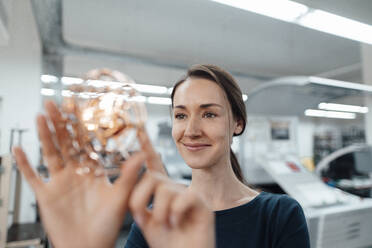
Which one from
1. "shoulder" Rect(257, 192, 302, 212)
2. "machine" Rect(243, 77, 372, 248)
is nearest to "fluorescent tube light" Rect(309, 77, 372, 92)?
"machine" Rect(243, 77, 372, 248)

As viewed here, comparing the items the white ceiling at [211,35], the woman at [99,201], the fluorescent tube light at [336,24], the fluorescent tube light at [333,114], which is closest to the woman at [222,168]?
the woman at [99,201]

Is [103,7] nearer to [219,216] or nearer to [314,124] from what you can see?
[219,216]

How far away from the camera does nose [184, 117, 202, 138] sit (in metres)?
0.56

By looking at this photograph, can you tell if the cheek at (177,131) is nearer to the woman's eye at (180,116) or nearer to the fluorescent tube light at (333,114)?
the woman's eye at (180,116)

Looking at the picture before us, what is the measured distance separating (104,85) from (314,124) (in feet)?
37.3

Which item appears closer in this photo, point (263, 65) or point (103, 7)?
point (103, 7)

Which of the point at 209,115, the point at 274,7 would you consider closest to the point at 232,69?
the point at 274,7

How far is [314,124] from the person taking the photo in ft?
33.7

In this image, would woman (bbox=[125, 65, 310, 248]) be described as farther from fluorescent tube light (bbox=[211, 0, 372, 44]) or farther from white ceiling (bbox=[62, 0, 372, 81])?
white ceiling (bbox=[62, 0, 372, 81])

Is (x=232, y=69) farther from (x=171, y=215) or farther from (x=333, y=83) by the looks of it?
(x=171, y=215)

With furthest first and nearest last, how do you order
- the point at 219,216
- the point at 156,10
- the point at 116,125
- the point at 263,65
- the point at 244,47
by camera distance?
the point at 263,65 → the point at 244,47 → the point at 156,10 → the point at 219,216 → the point at 116,125

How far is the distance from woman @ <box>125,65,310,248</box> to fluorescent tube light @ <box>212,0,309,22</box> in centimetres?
139

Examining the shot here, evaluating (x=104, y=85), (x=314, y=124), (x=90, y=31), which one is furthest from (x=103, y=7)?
(x=314, y=124)

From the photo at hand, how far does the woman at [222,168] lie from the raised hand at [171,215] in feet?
0.72
